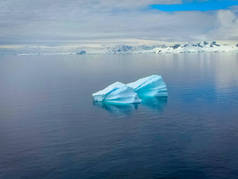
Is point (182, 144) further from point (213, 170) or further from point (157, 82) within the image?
point (157, 82)

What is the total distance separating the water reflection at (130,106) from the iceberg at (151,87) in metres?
2.48

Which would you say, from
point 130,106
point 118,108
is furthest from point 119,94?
point 118,108

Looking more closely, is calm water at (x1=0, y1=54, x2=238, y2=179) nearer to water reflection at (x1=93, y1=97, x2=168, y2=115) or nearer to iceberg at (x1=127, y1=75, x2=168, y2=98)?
water reflection at (x1=93, y1=97, x2=168, y2=115)

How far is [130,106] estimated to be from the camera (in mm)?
48688

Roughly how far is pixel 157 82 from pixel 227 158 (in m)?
30.3

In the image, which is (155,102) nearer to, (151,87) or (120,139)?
(151,87)

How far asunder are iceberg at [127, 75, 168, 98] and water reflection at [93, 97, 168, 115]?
8.13 ft

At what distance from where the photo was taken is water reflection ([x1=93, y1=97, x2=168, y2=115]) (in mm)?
45625

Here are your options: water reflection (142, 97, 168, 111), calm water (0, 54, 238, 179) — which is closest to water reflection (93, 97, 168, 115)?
water reflection (142, 97, 168, 111)

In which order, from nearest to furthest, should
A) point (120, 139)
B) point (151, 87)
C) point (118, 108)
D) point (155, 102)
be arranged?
point (120, 139)
point (118, 108)
point (155, 102)
point (151, 87)

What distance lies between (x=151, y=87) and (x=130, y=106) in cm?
977

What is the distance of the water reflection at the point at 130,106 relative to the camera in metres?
45.6

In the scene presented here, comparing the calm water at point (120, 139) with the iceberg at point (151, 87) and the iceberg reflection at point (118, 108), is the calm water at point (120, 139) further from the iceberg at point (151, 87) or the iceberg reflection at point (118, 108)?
the iceberg at point (151, 87)

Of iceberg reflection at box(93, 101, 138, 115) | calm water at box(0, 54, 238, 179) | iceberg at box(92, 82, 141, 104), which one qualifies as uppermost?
iceberg at box(92, 82, 141, 104)
